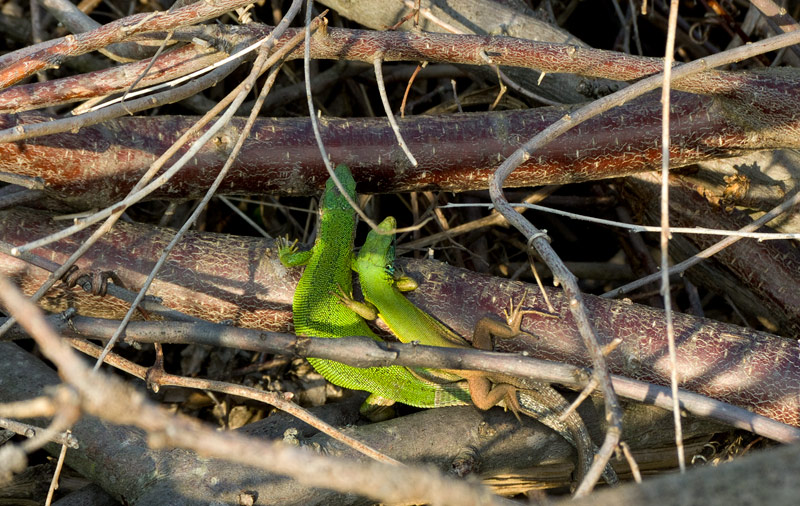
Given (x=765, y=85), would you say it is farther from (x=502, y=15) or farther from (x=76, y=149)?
(x=76, y=149)

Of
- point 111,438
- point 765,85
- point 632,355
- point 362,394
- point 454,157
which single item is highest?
point 765,85

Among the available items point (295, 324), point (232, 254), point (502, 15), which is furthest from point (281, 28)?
point (502, 15)

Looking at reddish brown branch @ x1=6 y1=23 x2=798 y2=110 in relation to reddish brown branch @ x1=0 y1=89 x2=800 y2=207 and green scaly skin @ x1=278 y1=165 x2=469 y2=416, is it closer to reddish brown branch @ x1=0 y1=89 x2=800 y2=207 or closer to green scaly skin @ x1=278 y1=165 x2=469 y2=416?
reddish brown branch @ x1=0 y1=89 x2=800 y2=207

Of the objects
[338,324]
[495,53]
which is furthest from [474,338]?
[495,53]

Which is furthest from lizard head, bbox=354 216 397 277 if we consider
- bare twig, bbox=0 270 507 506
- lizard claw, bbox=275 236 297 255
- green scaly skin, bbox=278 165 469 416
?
bare twig, bbox=0 270 507 506

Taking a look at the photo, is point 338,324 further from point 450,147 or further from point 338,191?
point 450,147
